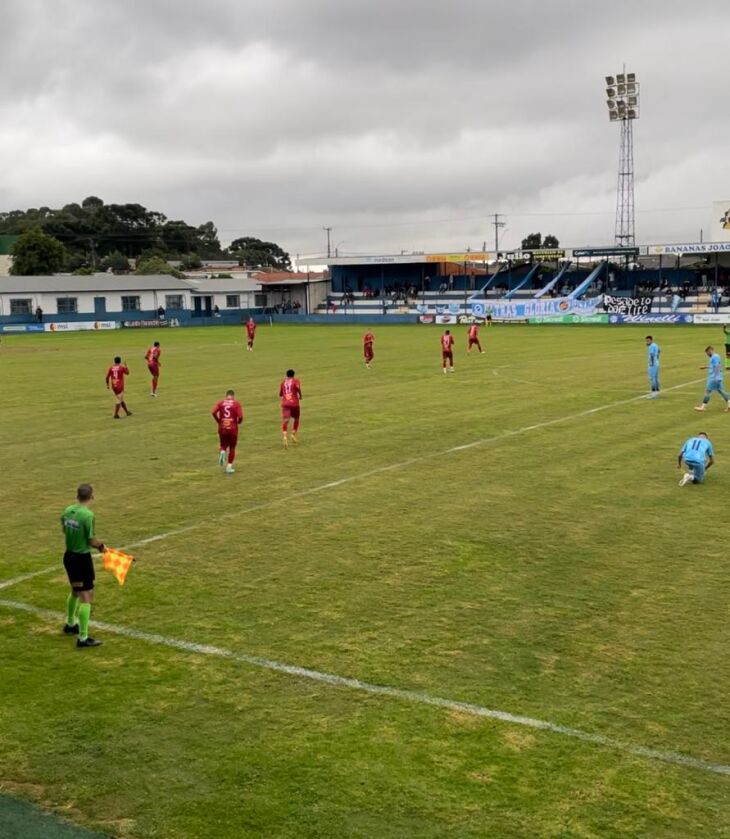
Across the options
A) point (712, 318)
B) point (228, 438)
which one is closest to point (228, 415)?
point (228, 438)

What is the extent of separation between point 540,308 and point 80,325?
4340 centimetres

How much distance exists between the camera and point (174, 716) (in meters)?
7.82

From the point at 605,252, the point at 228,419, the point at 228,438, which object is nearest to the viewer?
the point at 228,419

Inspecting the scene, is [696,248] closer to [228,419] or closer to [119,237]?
[228,419]

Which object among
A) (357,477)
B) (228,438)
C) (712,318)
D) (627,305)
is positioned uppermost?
(627,305)

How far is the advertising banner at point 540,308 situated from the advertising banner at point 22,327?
4112cm

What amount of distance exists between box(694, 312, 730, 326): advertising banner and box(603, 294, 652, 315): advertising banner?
5085 mm

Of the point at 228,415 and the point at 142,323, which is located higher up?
the point at 142,323

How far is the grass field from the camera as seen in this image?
6578mm

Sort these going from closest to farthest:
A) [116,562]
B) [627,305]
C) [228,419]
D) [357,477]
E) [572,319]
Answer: [116,562] < [357,477] < [228,419] < [627,305] < [572,319]

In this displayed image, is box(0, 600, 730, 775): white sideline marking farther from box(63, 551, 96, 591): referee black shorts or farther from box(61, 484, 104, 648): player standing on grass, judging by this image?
box(63, 551, 96, 591): referee black shorts

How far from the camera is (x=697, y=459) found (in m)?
15.9

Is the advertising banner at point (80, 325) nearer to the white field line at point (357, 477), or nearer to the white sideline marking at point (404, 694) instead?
the white field line at point (357, 477)

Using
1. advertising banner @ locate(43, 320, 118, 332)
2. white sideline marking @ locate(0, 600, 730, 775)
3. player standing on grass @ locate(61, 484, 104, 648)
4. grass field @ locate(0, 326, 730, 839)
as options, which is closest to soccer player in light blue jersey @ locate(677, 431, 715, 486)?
grass field @ locate(0, 326, 730, 839)
